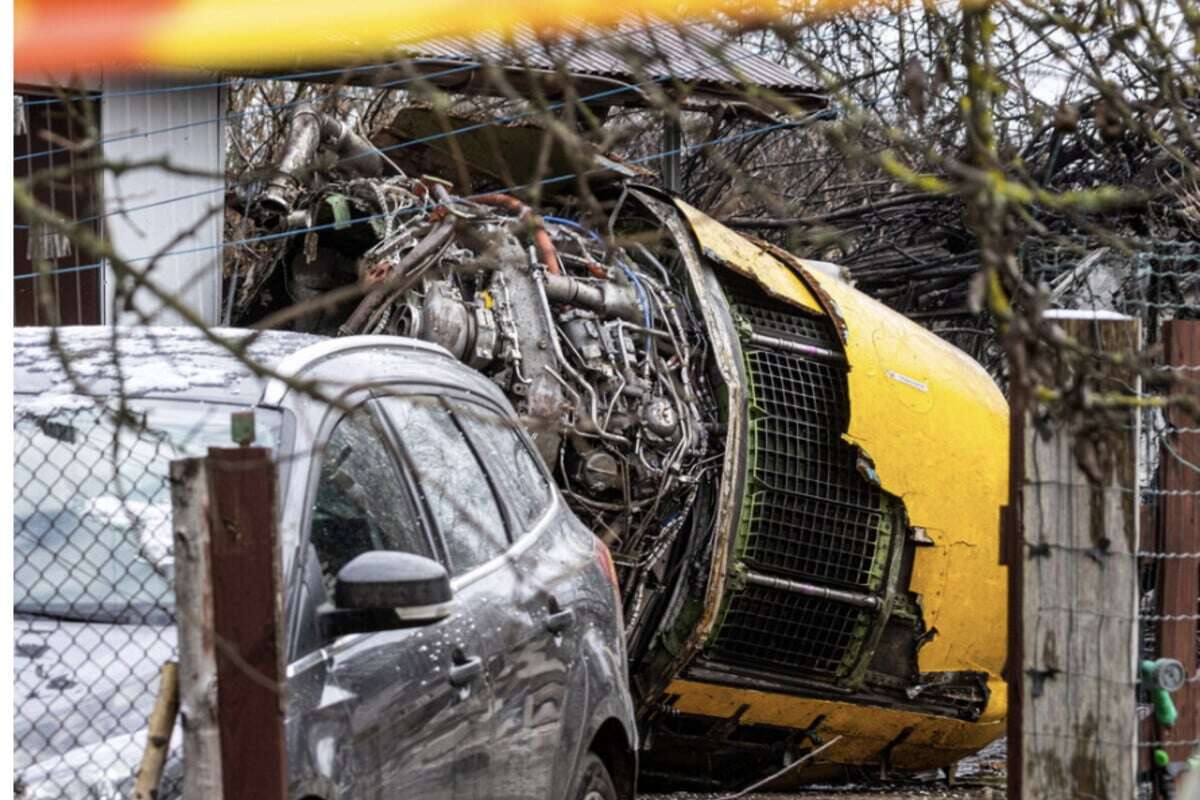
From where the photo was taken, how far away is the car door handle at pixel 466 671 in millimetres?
4562

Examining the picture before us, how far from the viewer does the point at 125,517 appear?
14.3ft

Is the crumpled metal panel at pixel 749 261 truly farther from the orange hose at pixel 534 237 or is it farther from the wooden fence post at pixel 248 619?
the wooden fence post at pixel 248 619

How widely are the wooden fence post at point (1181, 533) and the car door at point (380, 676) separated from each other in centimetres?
166

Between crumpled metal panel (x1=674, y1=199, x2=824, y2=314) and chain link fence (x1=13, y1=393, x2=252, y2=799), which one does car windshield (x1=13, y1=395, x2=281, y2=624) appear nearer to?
chain link fence (x1=13, y1=393, x2=252, y2=799)

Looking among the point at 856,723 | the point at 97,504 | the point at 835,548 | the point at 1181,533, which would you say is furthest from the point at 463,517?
the point at 856,723

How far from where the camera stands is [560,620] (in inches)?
207

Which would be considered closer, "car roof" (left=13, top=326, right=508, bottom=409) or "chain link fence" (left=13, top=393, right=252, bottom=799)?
"chain link fence" (left=13, top=393, right=252, bottom=799)

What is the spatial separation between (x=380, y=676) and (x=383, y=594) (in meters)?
0.37

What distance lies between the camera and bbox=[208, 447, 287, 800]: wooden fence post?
11.7ft

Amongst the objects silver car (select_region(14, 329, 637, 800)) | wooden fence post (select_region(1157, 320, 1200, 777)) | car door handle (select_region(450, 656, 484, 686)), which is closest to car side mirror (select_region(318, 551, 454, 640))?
silver car (select_region(14, 329, 637, 800))

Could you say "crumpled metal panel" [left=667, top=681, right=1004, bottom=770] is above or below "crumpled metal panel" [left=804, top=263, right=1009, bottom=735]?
below

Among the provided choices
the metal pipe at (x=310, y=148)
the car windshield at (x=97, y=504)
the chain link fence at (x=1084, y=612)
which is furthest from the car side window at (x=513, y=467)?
the metal pipe at (x=310, y=148)

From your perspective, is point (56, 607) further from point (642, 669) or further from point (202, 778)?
point (642, 669)

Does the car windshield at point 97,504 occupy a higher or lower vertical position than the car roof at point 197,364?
lower
